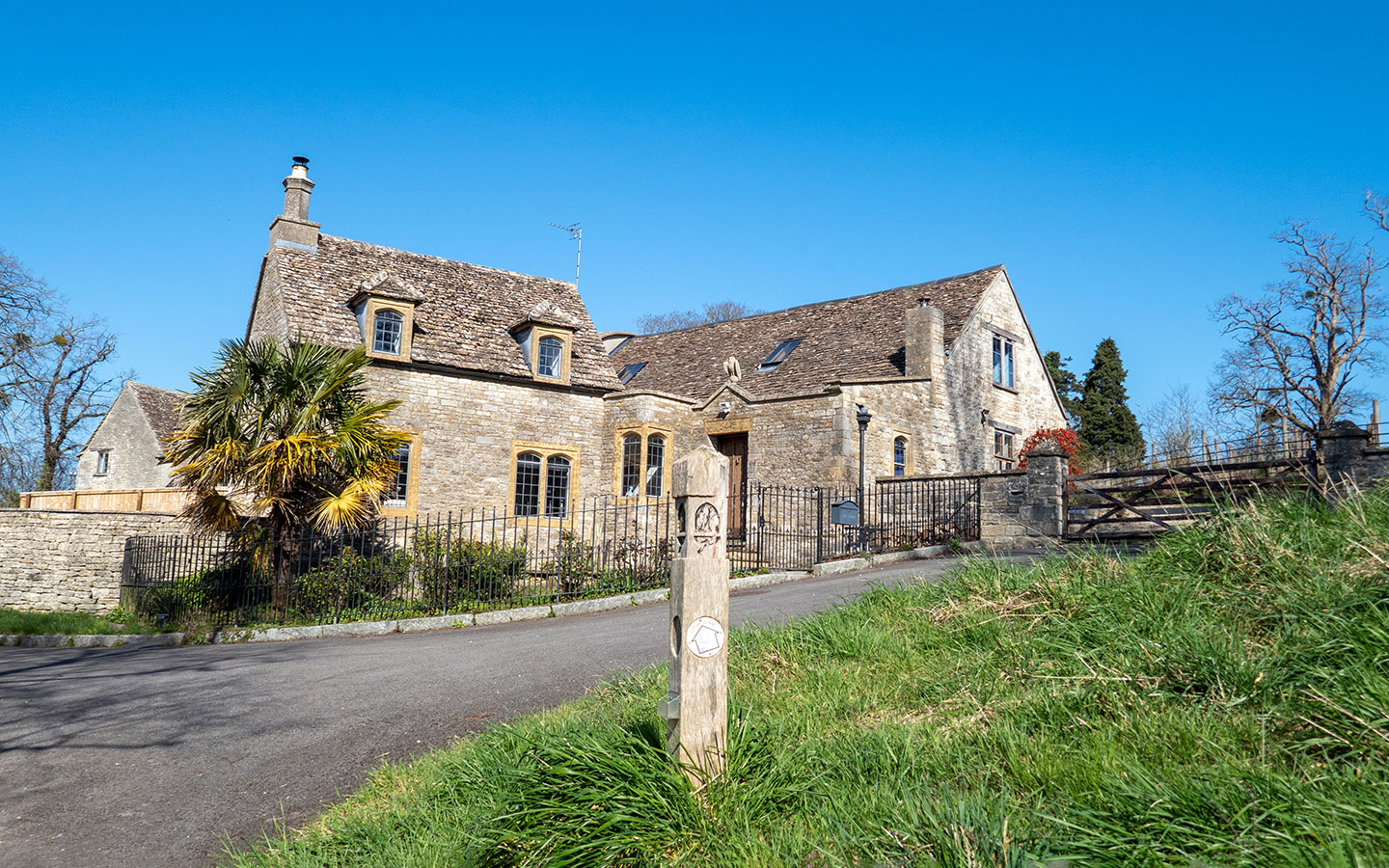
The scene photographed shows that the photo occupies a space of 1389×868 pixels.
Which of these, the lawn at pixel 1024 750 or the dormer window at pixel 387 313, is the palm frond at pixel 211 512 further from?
Answer: the lawn at pixel 1024 750

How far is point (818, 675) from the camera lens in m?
5.53

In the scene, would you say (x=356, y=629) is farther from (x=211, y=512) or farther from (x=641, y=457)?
(x=641, y=457)

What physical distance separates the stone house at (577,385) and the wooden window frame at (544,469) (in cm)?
4

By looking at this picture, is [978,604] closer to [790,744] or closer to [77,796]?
[790,744]

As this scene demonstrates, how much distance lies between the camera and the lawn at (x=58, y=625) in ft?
46.9

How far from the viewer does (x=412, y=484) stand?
776 inches

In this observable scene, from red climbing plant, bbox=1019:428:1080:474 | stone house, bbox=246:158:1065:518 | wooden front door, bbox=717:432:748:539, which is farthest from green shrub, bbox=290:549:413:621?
red climbing plant, bbox=1019:428:1080:474

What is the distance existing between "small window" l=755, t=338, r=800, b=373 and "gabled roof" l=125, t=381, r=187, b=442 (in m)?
18.7

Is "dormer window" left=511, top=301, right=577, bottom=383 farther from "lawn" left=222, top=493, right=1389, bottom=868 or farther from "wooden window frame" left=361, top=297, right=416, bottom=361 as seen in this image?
"lawn" left=222, top=493, right=1389, bottom=868

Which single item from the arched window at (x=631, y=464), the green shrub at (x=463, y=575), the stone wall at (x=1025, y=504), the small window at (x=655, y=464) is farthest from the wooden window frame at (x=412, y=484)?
the stone wall at (x=1025, y=504)

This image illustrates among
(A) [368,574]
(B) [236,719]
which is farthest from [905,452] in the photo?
(B) [236,719]

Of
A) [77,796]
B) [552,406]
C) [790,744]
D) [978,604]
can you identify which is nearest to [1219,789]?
[790,744]

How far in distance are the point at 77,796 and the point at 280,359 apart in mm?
11074

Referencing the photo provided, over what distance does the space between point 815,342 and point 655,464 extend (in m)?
7.11
